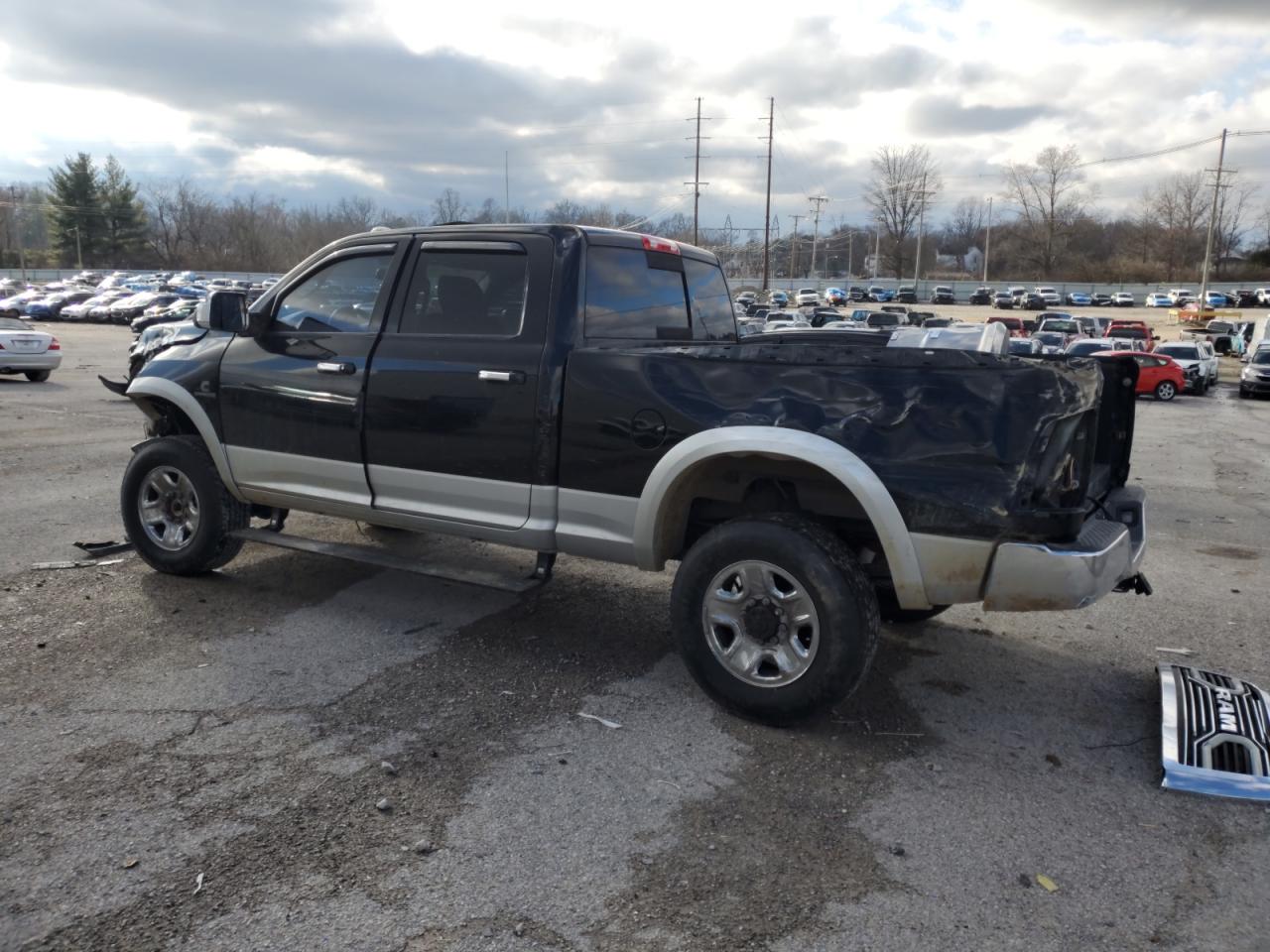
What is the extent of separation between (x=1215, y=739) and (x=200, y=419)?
541cm

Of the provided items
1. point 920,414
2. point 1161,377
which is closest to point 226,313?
point 920,414

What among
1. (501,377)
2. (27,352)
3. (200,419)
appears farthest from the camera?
(27,352)

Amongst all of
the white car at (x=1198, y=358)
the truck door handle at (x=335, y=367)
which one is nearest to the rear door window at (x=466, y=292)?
the truck door handle at (x=335, y=367)

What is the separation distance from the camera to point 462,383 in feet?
16.0

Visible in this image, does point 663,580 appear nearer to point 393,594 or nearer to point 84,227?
point 393,594

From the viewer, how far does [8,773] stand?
12.0 feet

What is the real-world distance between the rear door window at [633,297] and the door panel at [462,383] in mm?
263

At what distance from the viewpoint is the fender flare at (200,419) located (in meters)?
5.85

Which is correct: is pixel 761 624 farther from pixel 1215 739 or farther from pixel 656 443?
pixel 1215 739

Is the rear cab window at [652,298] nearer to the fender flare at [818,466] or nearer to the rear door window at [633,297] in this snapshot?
the rear door window at [633,297]

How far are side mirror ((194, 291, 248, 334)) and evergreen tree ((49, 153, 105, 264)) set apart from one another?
10876 centimetres

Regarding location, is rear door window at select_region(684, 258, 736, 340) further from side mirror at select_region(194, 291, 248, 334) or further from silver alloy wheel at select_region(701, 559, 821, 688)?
side mirror at select_region(194, 291, 248, 334)

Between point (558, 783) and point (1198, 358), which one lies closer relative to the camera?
point (558, 783)

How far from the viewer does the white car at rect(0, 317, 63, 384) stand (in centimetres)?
1909
